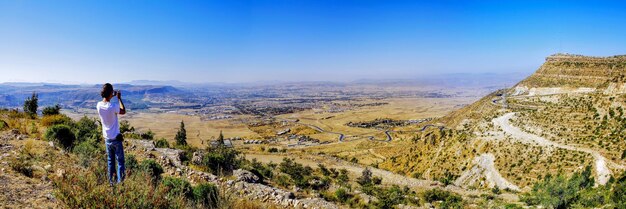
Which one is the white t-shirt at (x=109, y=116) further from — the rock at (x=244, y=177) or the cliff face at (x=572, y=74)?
the cliff face at (x=572, y=74)

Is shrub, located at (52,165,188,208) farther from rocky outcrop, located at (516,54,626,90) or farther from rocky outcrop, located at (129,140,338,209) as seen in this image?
rocky outcrop, located at (516,54,626,90)

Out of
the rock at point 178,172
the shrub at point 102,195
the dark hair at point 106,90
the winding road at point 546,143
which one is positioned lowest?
the winding road at point 546,143

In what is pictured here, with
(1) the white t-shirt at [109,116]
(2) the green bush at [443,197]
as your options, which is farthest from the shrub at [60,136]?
(2) the green bush at [443,197]

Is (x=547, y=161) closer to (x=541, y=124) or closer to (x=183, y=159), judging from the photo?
(x=541, y=124)

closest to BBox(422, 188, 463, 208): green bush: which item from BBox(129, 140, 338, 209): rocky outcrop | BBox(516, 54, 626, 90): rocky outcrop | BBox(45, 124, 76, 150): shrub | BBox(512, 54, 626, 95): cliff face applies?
BBox(129, 140, 338, 209): rocky outcrop

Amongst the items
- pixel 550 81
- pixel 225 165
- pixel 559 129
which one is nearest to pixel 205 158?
pixel 225 165

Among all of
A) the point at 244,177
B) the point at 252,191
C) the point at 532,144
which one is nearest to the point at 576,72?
the point at 532,144
